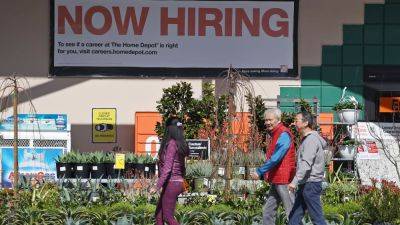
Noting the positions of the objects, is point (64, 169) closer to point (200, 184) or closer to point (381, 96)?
point (200, 184)

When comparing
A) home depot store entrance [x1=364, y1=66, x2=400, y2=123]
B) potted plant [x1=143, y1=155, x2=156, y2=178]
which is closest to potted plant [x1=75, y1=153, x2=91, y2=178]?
potted plant [x1=143, y1=155, x2=156, y2=178]

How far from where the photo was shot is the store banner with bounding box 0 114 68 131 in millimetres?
14750

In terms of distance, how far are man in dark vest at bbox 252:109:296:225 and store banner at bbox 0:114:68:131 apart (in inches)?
256

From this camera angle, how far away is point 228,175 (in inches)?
439

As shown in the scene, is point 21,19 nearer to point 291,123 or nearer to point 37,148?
point 37,148

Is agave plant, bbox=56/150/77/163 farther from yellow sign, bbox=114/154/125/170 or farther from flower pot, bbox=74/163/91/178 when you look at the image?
yellow sign, bbox=114/154/125/170

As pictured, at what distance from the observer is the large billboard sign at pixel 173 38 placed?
15766mm

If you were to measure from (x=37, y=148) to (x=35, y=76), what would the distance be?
1.94m

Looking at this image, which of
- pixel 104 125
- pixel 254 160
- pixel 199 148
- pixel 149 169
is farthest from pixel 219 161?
pixel 104 125

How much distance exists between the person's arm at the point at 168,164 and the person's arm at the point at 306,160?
4.59ft

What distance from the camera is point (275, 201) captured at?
30.5 ft

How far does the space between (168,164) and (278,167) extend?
50.7 inches

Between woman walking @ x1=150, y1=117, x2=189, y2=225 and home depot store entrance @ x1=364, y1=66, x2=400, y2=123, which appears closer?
woman walking @ x1=150, y1=117, x2=189, y2=225

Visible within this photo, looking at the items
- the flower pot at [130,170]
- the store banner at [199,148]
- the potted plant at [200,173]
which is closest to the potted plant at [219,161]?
the potted plant at [200,173]
